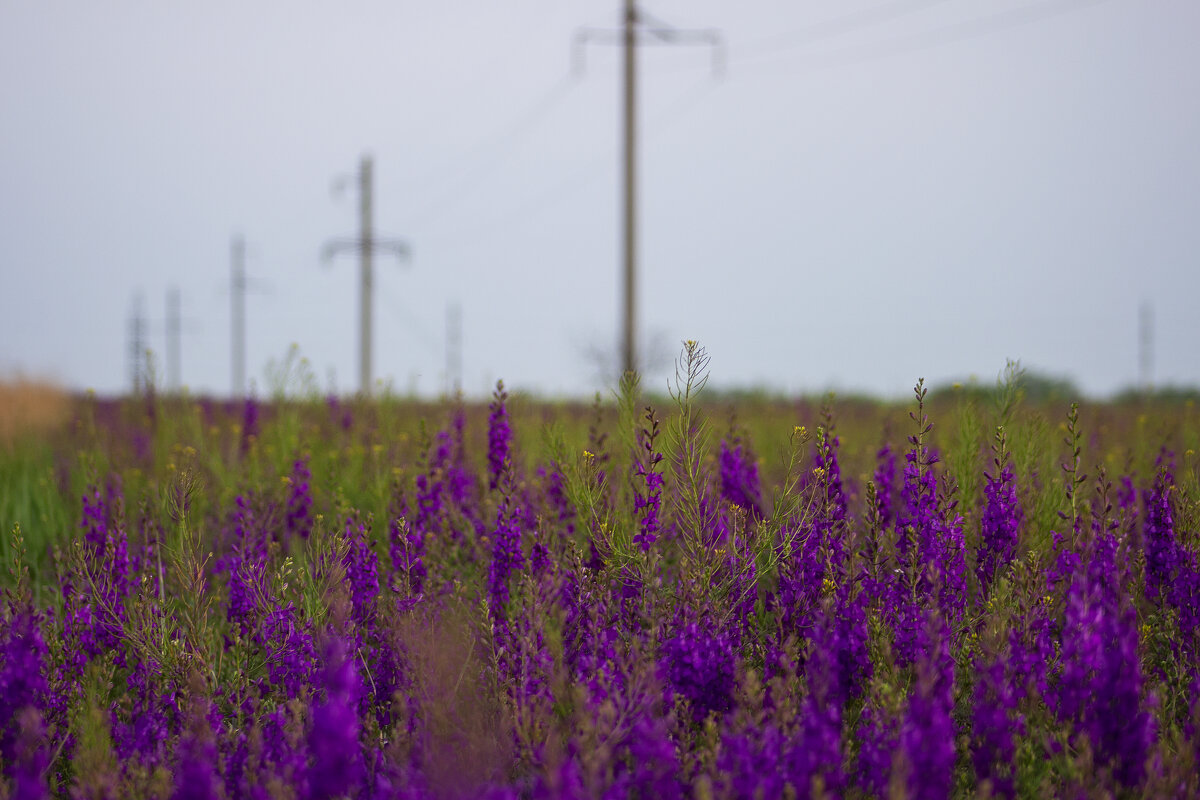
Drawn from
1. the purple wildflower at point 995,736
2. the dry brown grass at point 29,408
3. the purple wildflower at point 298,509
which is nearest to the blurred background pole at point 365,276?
the dry brown grass at point 29,408

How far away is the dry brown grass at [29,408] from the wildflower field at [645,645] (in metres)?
5.80

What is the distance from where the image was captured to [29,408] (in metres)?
11.9

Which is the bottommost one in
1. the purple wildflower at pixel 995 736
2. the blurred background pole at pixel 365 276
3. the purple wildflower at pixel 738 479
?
the purple wildflower at pixel 995 736

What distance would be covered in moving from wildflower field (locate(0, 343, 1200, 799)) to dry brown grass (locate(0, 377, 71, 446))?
5801mm

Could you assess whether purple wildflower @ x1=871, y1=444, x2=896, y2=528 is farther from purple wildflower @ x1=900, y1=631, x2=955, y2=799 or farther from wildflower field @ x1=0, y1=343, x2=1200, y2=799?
purple wildflower @ x1=900, y1=631, x2=955, y2=799

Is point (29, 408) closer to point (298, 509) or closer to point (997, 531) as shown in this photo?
point (298, 509)

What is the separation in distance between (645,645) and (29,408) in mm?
12573

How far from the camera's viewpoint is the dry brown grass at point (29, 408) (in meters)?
9.34

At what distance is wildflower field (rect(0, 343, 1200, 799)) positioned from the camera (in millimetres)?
2172

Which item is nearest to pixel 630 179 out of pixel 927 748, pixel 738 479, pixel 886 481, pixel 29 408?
pixel 738 479

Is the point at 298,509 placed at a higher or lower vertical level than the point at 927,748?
higher

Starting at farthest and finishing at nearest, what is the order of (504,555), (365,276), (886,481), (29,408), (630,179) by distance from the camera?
(365,276)
(630,179)
(29,408)
(886,481)
(504,555)

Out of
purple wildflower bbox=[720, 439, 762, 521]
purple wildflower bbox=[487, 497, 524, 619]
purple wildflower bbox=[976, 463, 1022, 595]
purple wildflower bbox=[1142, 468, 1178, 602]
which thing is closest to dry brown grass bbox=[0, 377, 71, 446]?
purple wildflower bbox=[487, 497, 524, 619]

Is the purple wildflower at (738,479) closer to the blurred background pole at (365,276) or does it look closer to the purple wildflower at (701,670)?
the purple wildflower at (701,670)
